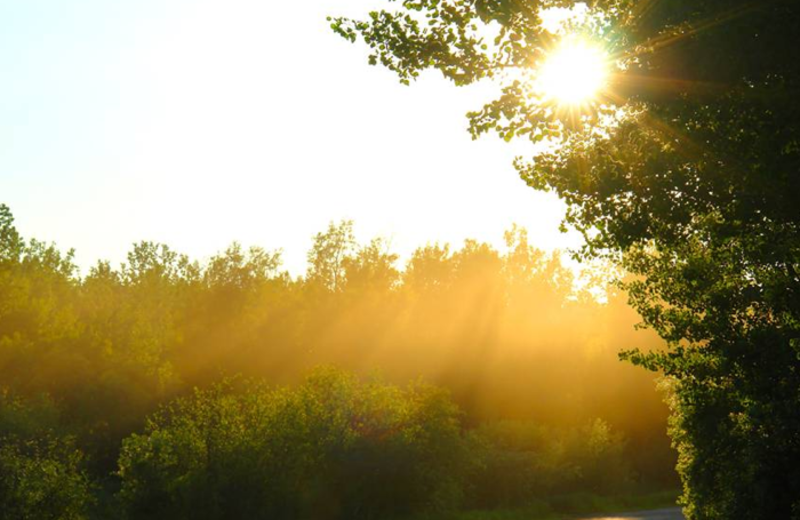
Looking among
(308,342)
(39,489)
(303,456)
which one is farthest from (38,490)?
(308,342)

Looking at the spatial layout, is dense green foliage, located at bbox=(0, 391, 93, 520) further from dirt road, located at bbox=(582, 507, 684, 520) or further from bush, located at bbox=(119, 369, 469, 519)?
dirt road, located at bbox=(582, 507, 684, 520)

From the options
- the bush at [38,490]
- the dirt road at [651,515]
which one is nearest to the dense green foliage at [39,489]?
the bush at [38,490]

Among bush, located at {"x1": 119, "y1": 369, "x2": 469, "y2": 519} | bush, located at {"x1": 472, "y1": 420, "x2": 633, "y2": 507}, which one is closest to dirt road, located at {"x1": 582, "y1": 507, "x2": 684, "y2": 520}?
bush, located at {"x1": 472, "y1": 420, "x2": 633, "y2": 507}

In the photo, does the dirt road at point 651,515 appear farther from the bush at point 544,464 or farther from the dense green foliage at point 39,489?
the dense green foliage at point 39,489

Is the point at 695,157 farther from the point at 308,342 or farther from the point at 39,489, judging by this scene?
the point at 308,342

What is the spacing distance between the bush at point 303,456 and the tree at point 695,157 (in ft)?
60.7

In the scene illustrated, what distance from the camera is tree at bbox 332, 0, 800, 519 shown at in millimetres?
13180

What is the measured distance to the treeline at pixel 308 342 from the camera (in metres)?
55.0

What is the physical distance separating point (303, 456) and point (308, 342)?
37234 mm

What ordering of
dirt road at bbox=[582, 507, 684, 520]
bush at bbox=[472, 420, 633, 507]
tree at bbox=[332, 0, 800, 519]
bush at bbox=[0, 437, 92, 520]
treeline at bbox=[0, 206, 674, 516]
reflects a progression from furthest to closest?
treeline at bbox=[0, 206, 674, 516]
bush at bbox=[472, 420, 633, 507]
dirt road at bbox=[582, 507, 684, 520]
bush at bbox=[0, 437, 92, 520]
tree at bbox=[332, 0, 800, 519]

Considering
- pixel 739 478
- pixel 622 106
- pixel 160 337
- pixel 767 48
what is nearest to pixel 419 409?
pixel 739 478

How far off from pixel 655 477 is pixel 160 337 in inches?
1342

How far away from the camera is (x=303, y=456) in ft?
119

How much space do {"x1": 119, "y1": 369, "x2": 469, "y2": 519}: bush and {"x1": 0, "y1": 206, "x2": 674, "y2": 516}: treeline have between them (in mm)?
11566
